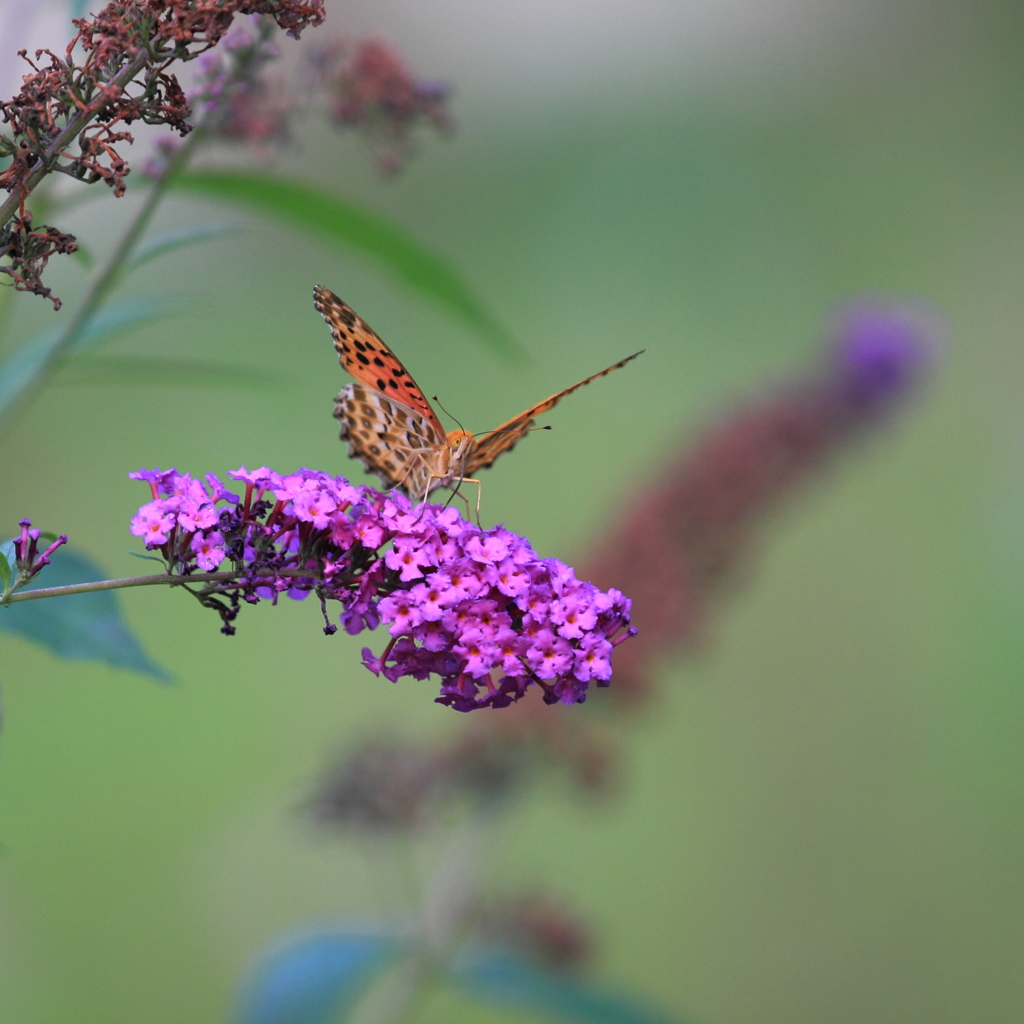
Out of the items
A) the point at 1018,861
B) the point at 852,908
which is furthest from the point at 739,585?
the point at 1018,861

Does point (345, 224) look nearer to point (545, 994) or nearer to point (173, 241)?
point (173, 241)

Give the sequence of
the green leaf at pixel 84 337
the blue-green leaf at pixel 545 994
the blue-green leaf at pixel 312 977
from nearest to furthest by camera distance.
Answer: the green leaf at pixel 84 337
the blue-green leaf at pixel 312 977
the blue-green leaf at pixel 545 994

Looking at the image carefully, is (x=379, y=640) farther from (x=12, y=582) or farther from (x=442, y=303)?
(x=12, y=582)

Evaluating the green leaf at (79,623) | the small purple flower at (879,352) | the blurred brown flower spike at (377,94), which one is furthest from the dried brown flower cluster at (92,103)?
the small purple flower at (879,352)

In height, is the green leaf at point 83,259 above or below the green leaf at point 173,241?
below

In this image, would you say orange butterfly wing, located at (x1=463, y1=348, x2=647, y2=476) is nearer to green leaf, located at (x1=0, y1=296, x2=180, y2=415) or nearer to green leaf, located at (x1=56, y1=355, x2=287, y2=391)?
green leaf, located at (x1=56, y1=355, x2=287, y2=391)

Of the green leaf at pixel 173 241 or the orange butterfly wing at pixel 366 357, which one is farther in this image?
the orange butterfly wing at pixel 366 357

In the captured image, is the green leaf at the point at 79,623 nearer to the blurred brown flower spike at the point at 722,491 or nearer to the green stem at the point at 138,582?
the green stem at the point at 138,582
